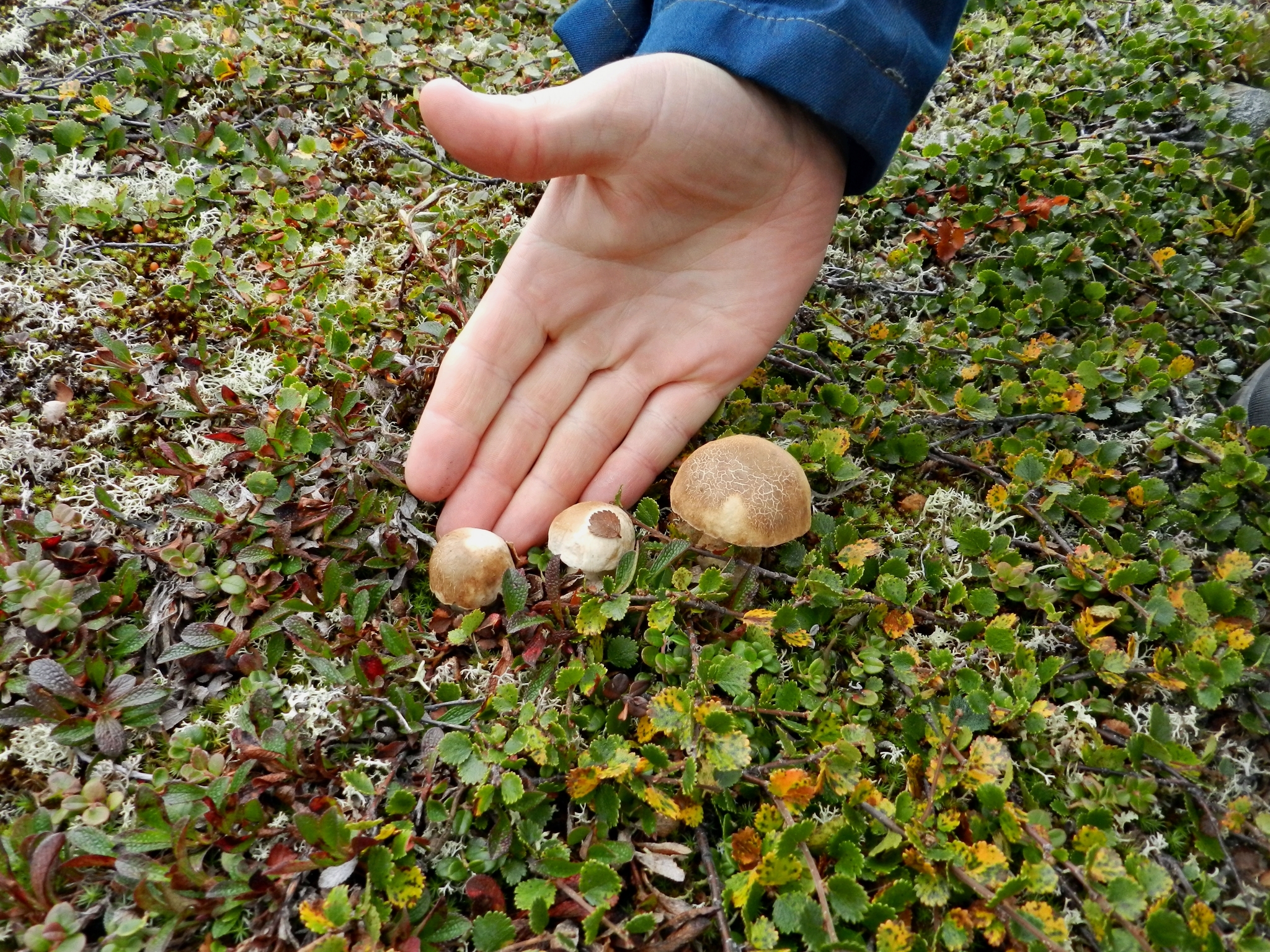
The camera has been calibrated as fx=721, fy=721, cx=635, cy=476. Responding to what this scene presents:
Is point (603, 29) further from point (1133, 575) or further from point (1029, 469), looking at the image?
point (1133, 575)

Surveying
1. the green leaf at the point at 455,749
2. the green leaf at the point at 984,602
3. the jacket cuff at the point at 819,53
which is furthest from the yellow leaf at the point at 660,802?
the jacket cuff at the point at 819,53

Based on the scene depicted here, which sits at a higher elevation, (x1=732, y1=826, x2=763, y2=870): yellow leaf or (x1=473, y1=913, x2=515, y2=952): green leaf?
(x1=732, y1=826, x2=763, y2=870): yellow leaf

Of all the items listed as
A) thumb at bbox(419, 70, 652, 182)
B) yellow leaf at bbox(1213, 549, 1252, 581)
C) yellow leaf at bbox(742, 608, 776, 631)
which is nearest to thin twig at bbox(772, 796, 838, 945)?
yellow leaf at bbox(742, 608, 776, 631)

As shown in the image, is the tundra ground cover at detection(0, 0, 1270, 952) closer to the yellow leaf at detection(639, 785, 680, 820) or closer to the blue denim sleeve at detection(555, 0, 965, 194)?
the yellow leaf at detection(639, 785, 680, 820)

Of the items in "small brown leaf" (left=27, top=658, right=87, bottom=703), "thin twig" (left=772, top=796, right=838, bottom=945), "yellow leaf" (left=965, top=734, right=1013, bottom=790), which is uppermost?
"yellow leaf" (left=965, top=734, right=1013, bottom=790)

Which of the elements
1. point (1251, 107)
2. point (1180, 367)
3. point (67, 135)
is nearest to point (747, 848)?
point (1180, 367)
